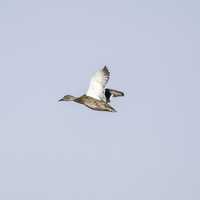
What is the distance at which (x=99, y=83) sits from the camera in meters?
58.6

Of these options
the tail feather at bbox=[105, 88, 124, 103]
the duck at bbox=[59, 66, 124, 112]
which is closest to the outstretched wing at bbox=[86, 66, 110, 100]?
the duck at bbox=[59, 66, 124, 112]

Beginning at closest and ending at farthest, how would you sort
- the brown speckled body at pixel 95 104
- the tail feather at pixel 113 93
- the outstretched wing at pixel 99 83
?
the brown speckled body at pixel 95 104 → the outstretched wing at pixel 99 83 → the tail feather at pixel 113 93

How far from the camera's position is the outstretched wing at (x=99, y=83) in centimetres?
5856

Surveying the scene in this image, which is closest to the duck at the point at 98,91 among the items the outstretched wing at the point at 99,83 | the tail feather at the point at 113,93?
the outstretched wing at the point at 99,83

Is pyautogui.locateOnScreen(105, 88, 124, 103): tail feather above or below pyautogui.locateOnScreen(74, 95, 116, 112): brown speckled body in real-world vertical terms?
above

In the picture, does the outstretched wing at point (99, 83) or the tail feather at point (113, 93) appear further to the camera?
the tail feather at point (113, 93)

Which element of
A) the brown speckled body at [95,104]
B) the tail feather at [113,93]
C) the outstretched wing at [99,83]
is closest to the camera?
the brown speckled body at [95,104]

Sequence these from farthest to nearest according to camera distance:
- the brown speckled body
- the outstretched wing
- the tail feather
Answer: the tail feather
the outstretched wing
the brown speckled body

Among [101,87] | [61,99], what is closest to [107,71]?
[101,87]

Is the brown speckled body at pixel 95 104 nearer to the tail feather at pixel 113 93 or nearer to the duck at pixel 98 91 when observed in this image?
the duck at pixel 98 91

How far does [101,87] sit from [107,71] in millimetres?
1140

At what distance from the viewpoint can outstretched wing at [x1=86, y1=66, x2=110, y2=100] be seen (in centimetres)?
5856

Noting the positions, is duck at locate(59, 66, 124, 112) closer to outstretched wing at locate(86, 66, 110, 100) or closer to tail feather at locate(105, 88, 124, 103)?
outstretched wing at locate(86, 66, 110, 100)

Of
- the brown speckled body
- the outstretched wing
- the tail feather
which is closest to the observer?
the brown speckled body
